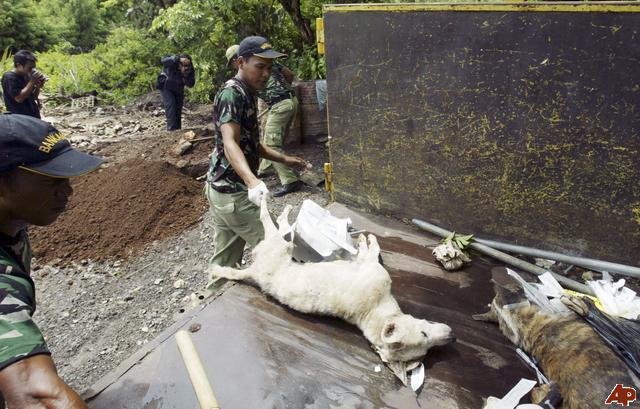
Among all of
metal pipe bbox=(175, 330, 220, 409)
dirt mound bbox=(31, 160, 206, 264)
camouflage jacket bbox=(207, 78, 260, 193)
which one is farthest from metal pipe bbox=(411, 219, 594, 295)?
dirt mound bbox=(31, 160, 206, 264)

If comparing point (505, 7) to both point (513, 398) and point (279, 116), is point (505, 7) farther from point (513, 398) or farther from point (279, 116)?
point (279, 116)

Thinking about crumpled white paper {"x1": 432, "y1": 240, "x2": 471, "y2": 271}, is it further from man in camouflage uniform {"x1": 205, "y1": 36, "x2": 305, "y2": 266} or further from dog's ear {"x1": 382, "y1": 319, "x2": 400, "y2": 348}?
man in camouflage uniform {"x1": 205, "y1": 36, "x2": 305, "y2": 266}

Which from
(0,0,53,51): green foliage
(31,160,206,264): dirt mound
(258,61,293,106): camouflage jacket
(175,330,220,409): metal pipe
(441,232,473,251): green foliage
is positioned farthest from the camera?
(0,0,53,51): green foliage

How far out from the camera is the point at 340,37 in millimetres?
3590

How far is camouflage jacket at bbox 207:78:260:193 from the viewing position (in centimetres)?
358

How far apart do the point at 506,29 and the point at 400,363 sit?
7.47 ft

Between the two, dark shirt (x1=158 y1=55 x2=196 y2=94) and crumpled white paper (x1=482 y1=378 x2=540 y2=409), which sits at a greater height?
dark shirt (x1=158 y1=55 x2=196 y2=94)

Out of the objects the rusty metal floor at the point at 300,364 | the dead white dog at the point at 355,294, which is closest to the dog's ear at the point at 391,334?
the dead white dog at the point at 355,294

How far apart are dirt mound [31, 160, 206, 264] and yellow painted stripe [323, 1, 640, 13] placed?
4347 millimetres

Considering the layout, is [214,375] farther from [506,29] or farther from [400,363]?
[506,29]

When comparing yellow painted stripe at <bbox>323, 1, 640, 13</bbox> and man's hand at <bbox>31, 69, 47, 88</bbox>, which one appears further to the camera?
man's hand at <bbox>31, 69, 47, 88</bbox>

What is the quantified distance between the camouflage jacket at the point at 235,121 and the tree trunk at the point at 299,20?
6517 mm

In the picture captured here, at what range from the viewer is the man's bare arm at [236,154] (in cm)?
337

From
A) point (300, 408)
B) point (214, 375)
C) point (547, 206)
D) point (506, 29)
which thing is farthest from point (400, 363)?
point (506, 29)
